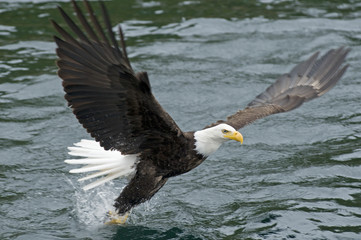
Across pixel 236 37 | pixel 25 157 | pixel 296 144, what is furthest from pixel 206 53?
pixel 25 157

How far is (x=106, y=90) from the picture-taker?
4.76m

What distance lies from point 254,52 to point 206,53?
2.10 ft

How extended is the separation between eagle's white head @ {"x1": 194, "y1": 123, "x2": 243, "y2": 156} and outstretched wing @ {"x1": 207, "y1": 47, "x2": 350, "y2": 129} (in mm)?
1064

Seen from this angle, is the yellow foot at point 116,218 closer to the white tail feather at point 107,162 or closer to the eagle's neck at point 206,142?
the white tail feather at point 107,162

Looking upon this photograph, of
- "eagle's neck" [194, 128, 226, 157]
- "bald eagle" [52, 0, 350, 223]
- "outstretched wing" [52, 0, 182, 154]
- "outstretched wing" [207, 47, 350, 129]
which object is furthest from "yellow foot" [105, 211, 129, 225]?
"outstretched wing" [207, 47, 350, 129]

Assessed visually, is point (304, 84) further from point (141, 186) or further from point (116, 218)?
point (116, 218)

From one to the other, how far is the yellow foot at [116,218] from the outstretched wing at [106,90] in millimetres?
778

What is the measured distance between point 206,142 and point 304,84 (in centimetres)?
200

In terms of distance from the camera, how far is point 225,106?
795 cm

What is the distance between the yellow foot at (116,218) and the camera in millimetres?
5672

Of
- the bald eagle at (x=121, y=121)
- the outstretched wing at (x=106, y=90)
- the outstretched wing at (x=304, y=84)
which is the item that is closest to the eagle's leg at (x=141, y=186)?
the bald eagle at (x=121, y=121)

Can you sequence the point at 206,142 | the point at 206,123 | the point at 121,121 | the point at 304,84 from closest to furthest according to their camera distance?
the point at 121,121 < the point at 206,142 < the point at 304,84 < the point at 206,123

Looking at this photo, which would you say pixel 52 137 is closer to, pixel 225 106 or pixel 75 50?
pixel 225 106

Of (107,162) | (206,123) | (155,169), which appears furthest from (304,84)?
(107,162)
